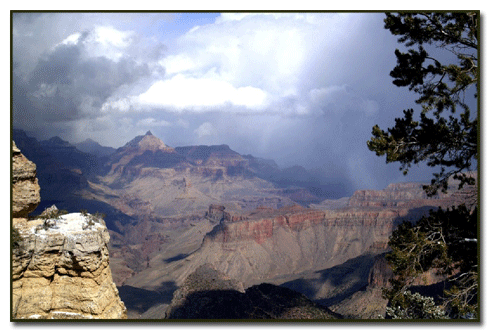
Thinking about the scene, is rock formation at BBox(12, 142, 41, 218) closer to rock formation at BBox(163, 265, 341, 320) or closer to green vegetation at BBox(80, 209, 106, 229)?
green vegetation at BBox(80, 209, 106, 229)

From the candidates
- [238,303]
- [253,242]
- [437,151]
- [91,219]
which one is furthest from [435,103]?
[253,242]

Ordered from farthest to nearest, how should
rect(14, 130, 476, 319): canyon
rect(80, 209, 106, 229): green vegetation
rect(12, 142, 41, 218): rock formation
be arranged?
rect(14, 130, 476, 319): canyon, rect(12, 142, 41, 218): rock formation, rect(80, 209, 106, 229): green vegetation

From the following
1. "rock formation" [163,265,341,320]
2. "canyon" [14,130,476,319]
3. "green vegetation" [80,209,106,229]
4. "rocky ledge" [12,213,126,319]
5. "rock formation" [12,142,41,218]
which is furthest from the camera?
"canyon" [14,130,476,319]

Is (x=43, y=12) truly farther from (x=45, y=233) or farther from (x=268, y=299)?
Result: (x=268, y=299)

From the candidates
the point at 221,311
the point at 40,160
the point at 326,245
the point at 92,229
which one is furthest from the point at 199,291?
the point at 40,160

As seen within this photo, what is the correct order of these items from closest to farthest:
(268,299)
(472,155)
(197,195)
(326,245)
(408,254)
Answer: (408,254), (472,155), (268,299), (326,245), (197,195)

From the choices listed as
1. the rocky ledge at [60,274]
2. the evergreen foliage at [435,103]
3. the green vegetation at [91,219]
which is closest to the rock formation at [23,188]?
the rocky ledge at [60,274]

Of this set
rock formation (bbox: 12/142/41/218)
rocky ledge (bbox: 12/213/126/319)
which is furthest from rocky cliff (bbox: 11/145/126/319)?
rock formation (bbox: 12/142/41/218)

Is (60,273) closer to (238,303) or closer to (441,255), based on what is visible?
(441,255)
